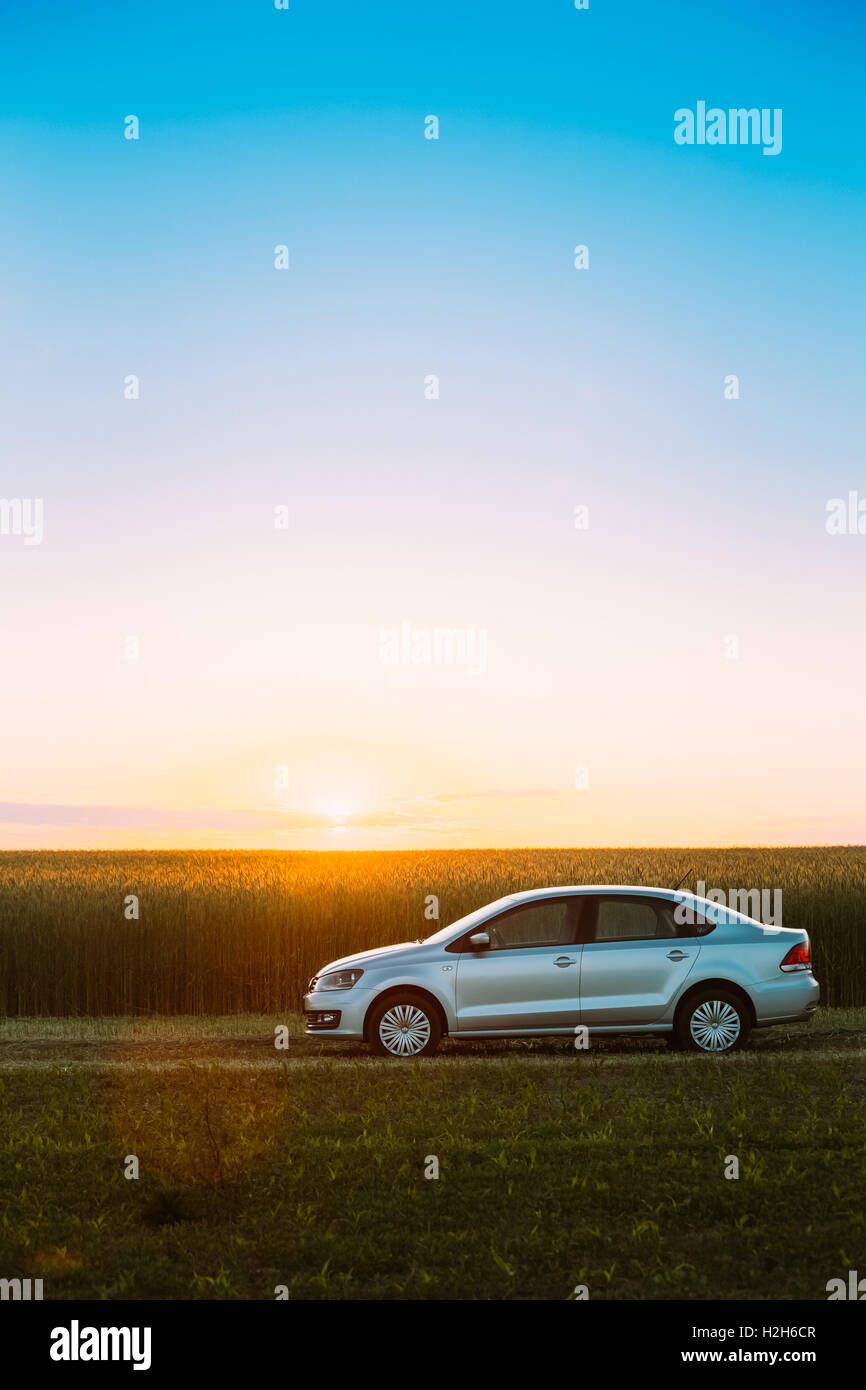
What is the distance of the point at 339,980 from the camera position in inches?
582

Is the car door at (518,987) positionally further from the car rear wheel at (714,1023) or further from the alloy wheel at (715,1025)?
the alloy wheel at (715,1025)

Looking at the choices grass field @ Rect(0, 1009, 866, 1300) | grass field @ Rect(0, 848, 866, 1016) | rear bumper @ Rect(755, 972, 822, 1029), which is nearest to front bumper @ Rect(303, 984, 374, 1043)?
grass field @ Rect(0, 1009, 866, 1300)

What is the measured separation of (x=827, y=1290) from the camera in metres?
7.62

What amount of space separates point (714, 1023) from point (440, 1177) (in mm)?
5798

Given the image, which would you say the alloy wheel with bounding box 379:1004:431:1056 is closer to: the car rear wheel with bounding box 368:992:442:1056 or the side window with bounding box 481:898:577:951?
the car rear wheel with bounding box 368:992:442:1056

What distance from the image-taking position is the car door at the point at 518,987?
47.4 feet

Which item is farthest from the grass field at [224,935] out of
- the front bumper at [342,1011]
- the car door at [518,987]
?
the car door at [518,987]

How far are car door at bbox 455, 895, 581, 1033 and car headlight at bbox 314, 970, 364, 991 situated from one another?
1100 millimetres

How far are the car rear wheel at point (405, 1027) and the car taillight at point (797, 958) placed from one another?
376cm

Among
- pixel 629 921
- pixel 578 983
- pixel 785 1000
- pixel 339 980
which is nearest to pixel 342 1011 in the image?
pixel 339 980

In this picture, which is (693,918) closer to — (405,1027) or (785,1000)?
(785,1000)
